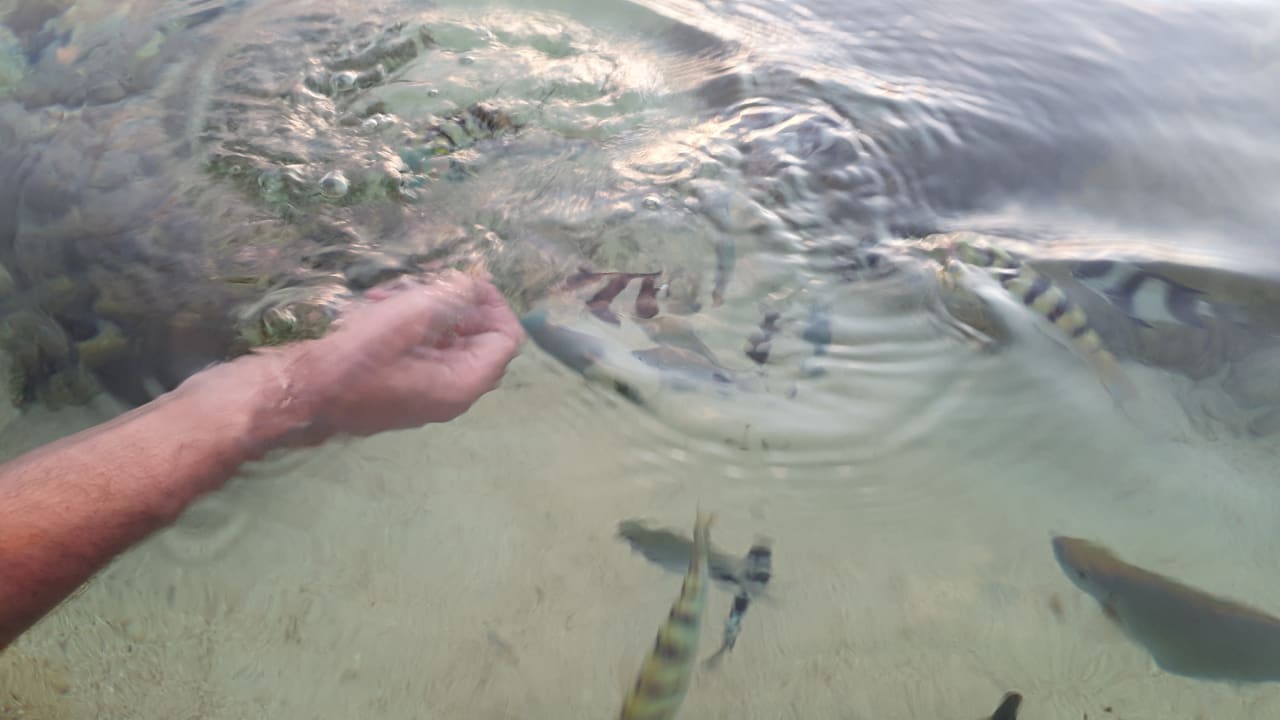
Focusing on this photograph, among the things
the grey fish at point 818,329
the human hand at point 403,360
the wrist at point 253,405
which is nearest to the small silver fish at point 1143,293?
the grey fish at point 818,329

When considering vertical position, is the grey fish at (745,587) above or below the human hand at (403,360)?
below

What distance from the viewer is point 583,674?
1944mm

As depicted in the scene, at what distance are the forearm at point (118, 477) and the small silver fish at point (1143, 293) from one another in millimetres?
2799

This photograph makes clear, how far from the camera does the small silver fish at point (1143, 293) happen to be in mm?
2707

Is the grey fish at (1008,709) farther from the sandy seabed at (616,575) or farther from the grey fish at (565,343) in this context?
the grey fish at (565,343)

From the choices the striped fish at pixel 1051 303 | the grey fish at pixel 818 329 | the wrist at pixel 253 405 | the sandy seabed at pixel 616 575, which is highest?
the striped fish at pixel 1051 303

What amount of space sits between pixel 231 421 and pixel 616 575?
118 centimetres

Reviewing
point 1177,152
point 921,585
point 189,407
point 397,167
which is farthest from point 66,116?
point 1177,152

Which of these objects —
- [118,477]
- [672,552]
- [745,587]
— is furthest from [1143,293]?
[118,477]

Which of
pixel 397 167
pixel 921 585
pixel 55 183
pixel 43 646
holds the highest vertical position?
pixel 397 167

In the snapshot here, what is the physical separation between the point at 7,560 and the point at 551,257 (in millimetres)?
1782

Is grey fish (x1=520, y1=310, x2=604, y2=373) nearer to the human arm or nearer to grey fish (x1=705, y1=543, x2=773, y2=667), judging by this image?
the human arm

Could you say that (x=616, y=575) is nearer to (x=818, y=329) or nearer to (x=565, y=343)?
(x=565, y=343)

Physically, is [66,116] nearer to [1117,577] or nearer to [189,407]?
[189,407]
